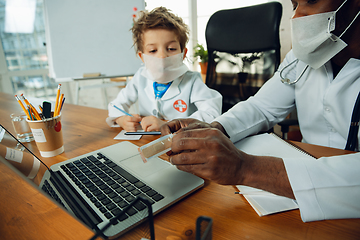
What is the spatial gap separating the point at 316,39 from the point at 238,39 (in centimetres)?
61

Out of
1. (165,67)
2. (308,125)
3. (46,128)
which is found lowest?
(308,125)

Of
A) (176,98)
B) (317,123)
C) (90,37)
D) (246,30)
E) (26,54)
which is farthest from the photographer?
(26,54)

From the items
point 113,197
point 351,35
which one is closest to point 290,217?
point 113,197

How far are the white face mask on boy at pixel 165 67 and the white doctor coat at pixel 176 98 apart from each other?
9 centimetres

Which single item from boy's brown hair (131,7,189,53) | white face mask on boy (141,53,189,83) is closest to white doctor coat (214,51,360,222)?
white face mask on boy (141,53,189,83)

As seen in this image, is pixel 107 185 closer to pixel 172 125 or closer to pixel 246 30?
pixel 172 125

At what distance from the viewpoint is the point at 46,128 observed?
2.01 ft

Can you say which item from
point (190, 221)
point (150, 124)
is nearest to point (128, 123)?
point (150, 124)

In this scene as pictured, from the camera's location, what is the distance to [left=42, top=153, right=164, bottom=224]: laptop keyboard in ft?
1.23

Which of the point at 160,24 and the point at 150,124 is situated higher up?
the point at 160,24

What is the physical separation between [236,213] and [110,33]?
6.45ft

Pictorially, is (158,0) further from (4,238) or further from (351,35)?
(4,238)

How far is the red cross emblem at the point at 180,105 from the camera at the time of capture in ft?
3.59

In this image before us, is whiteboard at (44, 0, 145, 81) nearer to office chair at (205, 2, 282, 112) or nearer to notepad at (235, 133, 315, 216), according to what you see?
office chair at (205, 2, 282, 112)
